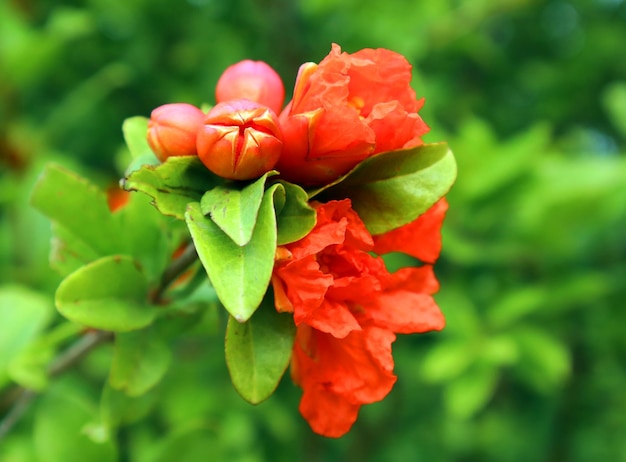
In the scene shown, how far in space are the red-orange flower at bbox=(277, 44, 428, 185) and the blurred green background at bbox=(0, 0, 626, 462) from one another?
545mm

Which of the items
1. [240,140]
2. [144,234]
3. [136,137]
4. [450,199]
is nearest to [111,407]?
[144,234]

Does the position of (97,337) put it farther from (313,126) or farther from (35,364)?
(313,126)

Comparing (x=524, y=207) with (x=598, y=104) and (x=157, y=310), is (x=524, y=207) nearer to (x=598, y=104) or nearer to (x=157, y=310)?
(x=598, y=104)

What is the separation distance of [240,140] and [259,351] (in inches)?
7.2

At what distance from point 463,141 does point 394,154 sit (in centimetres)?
84

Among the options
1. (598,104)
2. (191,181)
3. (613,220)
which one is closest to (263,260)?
(191,181)

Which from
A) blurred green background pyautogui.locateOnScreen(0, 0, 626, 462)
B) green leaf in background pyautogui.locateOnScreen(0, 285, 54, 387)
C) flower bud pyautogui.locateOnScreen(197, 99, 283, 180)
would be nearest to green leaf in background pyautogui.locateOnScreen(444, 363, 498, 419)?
A: blurred green background pyautogui.locateOnScreen(0, 0, 626, 462)

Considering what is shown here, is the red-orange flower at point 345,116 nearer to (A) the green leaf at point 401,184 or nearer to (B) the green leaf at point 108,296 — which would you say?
(A) the green leaf at point 401,184

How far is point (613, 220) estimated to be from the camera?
59.8 inches

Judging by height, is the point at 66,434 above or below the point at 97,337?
below

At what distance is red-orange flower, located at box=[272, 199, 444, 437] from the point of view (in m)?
0.60

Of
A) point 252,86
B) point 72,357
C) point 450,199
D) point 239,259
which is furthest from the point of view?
point 450,199

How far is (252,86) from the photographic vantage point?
687 mm

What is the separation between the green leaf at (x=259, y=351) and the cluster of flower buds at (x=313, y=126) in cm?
13
